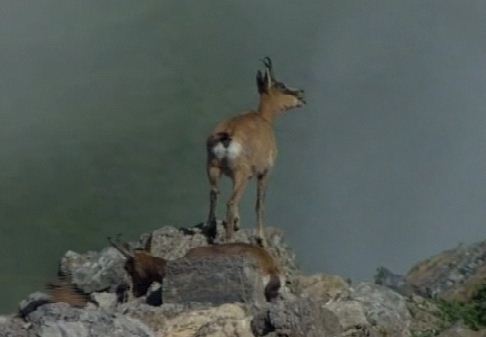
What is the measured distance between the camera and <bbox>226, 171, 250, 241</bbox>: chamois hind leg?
67.3ft

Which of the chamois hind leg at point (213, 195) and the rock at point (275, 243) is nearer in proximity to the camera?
the rock at point (275, 243)

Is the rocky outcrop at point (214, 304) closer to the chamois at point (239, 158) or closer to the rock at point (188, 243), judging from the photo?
the rock at point (188, 243)

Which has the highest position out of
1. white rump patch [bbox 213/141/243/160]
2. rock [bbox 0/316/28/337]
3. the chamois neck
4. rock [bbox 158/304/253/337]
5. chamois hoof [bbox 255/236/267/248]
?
the chamois neck

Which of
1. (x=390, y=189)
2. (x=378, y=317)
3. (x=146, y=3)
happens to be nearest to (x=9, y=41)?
(x=146, y=3)

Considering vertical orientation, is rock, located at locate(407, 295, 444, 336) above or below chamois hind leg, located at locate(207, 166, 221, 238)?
below

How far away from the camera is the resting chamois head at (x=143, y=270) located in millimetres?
18719

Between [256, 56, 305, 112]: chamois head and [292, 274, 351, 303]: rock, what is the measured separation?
11.9ft

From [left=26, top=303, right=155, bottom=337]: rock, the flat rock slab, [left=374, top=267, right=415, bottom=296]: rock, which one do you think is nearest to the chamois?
[left=374, top=267, right=415, bottom=296]: rock

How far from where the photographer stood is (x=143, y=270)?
1881 cm

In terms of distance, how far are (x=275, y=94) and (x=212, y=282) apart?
259 inches

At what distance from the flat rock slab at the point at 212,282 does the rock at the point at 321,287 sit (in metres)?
2.02

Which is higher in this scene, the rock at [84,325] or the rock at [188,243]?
the rock at [188,243]

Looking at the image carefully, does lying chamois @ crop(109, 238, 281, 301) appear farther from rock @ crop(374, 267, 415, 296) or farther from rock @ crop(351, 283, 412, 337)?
rock @ crop(374, 267, 415, 296)

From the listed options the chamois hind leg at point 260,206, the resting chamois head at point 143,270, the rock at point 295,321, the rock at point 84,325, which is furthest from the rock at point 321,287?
the rock at point 84,325
